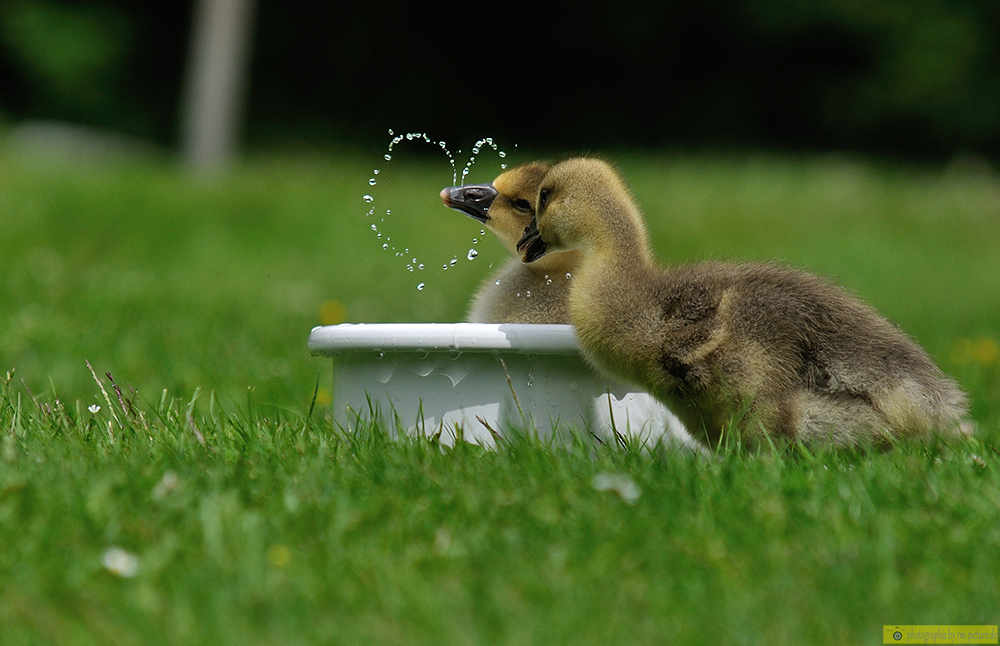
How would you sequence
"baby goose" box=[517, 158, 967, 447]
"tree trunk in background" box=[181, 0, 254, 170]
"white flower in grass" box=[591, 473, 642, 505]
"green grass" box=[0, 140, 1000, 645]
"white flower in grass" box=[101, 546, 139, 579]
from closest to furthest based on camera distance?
"green grass" box=[0, 140, 1000, 645], "white flower in grass" box=[101, 546, 139, 579], "white flower in grass" box=[591, 473, 642, 505], "baby goose" box=[517, 158, 967, 447], "tree trunk in background" box=[181, 0, 254, 170]

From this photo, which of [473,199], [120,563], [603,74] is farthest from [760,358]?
[603,74]

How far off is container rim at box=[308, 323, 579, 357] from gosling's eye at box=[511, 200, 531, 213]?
Result: 2.70 ft

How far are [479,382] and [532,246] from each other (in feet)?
1.82

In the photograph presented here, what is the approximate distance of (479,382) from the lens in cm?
328

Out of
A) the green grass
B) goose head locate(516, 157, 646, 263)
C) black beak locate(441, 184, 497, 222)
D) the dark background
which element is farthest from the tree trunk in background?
goose head locate(516, 157, 646, 263)

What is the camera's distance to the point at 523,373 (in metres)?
3.26

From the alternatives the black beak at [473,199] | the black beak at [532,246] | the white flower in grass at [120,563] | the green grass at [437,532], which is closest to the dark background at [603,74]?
the black beak at [473,199]

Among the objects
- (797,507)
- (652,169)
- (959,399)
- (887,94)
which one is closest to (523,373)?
(797,507)

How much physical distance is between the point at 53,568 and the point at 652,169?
11.9 m

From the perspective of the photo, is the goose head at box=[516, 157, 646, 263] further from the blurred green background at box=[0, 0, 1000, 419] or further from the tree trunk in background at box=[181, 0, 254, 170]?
the tree trunk in background at box=[181, 0, 254, 170]

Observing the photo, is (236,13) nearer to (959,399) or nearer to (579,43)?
(579,43)

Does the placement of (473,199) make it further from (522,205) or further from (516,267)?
(516,267)

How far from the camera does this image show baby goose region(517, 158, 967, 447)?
3.06m

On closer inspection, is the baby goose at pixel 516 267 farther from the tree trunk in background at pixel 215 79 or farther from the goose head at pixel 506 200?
the tree trunk in background at pixel 215 79
